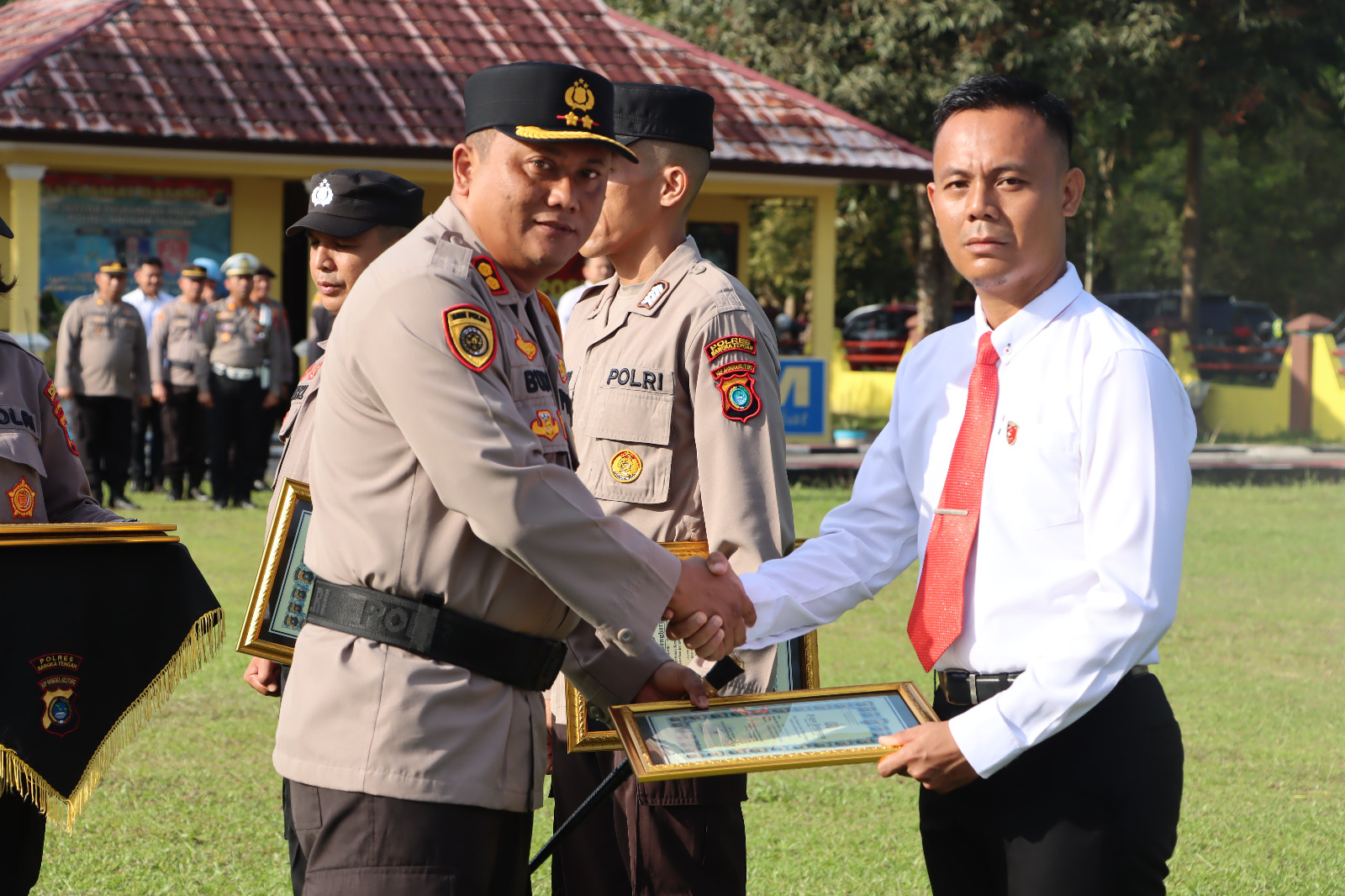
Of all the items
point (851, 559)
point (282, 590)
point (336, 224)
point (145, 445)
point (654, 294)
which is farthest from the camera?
point (145, 445)

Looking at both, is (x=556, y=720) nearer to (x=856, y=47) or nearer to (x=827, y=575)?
(x=827, y=575)

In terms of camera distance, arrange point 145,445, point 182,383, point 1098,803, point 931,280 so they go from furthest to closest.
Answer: point 931,280
point 145,445
point 182,383
point 1098,803

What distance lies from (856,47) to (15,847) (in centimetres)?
2269

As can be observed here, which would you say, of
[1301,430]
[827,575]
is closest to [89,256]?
[827,575]

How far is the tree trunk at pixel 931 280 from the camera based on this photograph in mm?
25891

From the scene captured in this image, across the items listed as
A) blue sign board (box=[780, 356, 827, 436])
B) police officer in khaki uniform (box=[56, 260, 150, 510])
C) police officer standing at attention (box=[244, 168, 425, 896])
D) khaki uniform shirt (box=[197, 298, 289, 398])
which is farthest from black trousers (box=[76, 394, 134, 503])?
police officer standing at attention (box=[244, 168, 425, 896])

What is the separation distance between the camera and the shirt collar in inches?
102

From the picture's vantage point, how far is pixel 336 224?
3969 millimetres

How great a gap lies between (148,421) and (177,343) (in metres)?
1.03

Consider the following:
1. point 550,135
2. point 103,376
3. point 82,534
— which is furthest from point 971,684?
point 103,376

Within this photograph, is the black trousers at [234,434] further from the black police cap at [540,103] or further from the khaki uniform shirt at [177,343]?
the black police cap at [540,103]

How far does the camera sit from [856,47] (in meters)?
24.1

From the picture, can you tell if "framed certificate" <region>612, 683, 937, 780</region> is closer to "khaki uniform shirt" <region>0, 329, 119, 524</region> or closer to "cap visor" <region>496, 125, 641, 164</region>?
"cap visor" <region>496, 125, 641, 164</region>

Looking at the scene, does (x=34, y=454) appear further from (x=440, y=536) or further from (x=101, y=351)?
(x=101, y=351)
